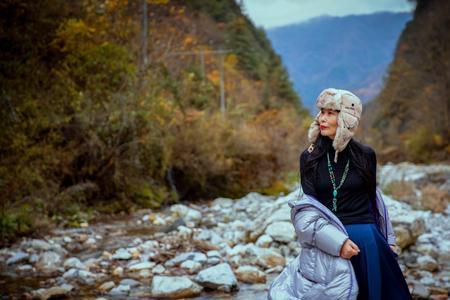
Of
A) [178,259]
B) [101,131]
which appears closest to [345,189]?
[178,259]

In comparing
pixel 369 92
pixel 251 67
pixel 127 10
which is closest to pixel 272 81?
pixel 251 67

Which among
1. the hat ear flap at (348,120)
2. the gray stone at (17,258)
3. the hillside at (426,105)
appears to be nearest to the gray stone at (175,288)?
the gray stone at (17,258)

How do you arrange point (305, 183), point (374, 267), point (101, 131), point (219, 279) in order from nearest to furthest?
point (374, 267), point (305, 183), point (219, 279), point (101, 131)

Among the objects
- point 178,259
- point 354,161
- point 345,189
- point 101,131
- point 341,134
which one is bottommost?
point 178,259

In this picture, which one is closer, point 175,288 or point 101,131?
point 175,288

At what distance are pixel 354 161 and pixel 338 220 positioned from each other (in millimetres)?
374

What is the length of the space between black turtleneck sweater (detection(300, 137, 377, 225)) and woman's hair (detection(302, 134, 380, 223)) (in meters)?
0.02

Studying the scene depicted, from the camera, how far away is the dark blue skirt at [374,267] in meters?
2.85

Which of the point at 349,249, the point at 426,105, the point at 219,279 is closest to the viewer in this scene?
the point at 349,249

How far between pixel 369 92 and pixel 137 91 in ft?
322

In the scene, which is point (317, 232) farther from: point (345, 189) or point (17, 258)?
point (17, 258)

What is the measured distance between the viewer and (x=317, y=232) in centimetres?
280

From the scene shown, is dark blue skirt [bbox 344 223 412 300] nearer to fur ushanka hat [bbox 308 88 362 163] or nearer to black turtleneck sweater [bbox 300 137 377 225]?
black turtleneck sweater [bbox 300 137 377 225]

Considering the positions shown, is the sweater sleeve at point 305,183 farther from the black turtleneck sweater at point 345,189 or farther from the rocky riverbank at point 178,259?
the rocky riverbank at point 178,259
